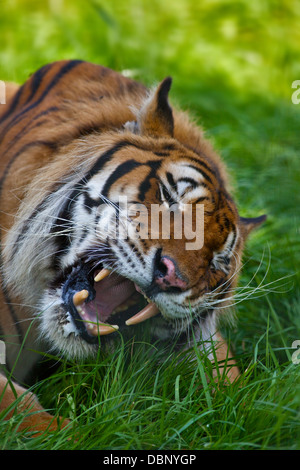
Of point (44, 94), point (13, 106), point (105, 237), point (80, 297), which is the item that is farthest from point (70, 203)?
point (13, 106)

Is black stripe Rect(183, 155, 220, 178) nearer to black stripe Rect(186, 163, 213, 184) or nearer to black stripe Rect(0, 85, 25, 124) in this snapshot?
black stripe Rect(186, 163, 213, 184)

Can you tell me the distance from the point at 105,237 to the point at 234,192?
81 cm

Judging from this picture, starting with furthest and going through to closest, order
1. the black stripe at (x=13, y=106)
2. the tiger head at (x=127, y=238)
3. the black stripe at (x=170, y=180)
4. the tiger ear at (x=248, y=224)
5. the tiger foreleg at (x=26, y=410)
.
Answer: the black stripe at (x=13, y=106) → the tiger ear at (x=248, y=224) → the black stripe at (x=170, y=180) → the tiger head at (x=127, y=238) → the tiger foreleg at (x=26, y=410)

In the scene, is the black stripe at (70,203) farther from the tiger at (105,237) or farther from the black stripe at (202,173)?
the black stripe at (202,173)

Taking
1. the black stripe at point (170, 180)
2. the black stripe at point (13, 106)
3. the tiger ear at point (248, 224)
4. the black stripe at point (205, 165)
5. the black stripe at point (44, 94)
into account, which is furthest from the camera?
the black stripe at point (13, 106)

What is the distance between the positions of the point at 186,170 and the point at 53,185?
1.42ft

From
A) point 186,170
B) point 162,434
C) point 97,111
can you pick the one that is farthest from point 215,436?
point 97,111

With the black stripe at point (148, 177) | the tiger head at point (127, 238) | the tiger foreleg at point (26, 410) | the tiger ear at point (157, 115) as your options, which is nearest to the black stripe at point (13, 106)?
the tiger head at point (127, 238)

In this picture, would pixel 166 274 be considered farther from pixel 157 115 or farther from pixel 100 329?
pixel 157 115

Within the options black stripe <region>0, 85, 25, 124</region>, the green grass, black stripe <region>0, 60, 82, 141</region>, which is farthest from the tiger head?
black stripe <region>0, 85, 25, 124</region>

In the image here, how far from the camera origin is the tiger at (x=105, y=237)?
1.94m

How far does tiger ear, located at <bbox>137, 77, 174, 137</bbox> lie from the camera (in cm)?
215

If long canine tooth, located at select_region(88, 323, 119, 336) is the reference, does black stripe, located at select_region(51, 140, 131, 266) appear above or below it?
above

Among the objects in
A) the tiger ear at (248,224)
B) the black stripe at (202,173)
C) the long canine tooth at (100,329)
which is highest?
the black stripe at (202,173)
